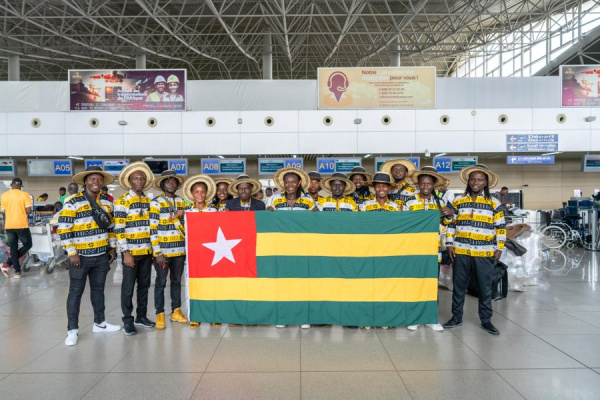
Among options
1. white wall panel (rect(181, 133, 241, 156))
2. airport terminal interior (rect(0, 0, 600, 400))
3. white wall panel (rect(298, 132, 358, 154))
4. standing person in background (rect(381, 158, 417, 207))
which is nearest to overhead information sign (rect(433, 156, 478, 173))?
airport terminal interior (rect(0, 0, 600, 400))

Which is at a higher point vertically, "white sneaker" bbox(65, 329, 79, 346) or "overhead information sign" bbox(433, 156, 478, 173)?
"overhead information sign" bbox(433, 156, 478, 173)

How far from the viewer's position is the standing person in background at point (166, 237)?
14.3ft

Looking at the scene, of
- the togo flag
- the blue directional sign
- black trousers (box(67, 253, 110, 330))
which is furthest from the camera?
the blue directional sign

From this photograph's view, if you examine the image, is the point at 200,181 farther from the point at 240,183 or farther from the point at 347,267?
the point at 347,267

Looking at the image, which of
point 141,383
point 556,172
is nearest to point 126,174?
→ point 141,383

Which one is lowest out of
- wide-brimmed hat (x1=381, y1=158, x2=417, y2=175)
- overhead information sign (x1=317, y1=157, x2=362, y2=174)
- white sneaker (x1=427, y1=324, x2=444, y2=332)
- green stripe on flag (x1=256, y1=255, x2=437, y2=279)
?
white sneaker (x1=427, y1=324, x2=444, y2=332)

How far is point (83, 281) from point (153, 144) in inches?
357

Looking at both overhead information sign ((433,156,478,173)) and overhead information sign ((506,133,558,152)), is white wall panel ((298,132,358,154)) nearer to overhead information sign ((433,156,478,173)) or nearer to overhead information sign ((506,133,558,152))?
overhead information sign ((433,156,478,173))

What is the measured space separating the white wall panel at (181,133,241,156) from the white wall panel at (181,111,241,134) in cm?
16

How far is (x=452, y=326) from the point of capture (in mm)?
4426

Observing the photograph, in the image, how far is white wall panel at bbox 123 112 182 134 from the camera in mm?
12414

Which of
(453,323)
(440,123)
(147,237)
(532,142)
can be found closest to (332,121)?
(440,123)

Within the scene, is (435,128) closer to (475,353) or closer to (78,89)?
(475,353)

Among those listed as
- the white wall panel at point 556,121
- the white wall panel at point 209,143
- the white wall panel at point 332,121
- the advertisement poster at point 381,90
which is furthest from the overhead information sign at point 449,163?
the white wall panel at point 209,143
